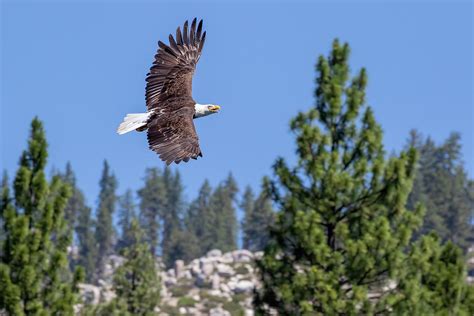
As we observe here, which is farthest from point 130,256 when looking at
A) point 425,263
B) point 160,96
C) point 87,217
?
point 87,217

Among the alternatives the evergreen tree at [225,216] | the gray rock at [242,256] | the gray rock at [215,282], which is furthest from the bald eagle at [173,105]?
the evergreen tree at [225,216]

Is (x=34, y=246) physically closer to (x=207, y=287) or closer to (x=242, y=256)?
(x=207, y=287)

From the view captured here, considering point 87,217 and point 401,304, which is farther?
point 87,217

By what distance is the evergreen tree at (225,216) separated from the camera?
412 feet

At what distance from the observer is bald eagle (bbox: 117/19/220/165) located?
746 inches

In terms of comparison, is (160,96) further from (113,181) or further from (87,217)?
(113,181)

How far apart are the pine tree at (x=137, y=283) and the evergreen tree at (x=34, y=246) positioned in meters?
8.79

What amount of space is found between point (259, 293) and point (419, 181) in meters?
97.5

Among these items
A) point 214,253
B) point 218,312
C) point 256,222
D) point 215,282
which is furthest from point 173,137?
point 256,222

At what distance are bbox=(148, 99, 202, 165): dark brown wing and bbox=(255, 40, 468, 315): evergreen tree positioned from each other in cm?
886

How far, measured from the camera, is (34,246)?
92.1 feet

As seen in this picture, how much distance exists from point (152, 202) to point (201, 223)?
8136mm

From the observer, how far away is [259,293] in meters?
29.3

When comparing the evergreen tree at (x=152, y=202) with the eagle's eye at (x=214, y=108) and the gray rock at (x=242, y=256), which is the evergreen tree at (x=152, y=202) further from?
the eagle's eye at (x=214, y=108)
